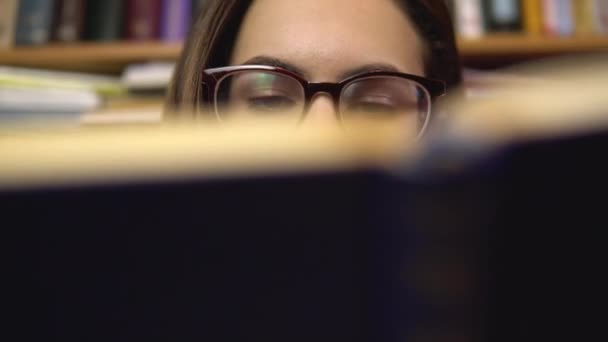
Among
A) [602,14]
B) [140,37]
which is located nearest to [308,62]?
[140,37]

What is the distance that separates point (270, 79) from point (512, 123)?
0.48 metres

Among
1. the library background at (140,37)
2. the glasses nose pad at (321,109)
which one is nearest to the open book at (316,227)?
the glasses nose pad at (321,109)

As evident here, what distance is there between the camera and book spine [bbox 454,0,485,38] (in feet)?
3.38

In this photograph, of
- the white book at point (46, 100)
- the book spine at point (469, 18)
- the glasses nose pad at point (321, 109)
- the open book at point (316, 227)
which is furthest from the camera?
the book spine at point (469, 18)

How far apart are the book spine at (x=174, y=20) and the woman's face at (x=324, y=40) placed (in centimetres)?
39

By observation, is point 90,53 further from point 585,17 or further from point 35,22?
point 585,17

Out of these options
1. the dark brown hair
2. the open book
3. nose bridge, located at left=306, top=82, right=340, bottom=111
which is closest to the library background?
the dark brown hair

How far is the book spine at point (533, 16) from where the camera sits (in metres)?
1.03

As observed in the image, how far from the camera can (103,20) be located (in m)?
1.05

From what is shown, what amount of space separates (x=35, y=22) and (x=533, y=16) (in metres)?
1.07

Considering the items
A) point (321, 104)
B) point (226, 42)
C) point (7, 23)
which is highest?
point (7, 23)

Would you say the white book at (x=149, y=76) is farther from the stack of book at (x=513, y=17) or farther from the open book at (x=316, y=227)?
the open book at (x=316, y=227)

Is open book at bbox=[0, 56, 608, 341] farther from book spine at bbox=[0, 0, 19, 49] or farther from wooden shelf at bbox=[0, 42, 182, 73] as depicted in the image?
book spine at bbox=[0, 0, 19, 49]

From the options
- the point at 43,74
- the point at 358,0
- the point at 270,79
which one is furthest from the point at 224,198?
the point at 43,74
